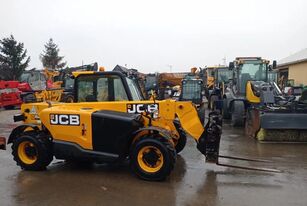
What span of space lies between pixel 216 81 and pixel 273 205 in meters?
16.6

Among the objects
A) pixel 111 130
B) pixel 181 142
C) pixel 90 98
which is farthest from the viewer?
pixel 181 142

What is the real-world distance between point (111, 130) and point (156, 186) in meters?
1.26

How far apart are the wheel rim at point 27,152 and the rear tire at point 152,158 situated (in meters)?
1.96

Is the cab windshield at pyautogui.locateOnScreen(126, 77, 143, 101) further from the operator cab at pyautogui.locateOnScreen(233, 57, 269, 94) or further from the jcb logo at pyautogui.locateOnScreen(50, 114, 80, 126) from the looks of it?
the operator cab at pyautogui.locateOnScreen(233, 57, 269, 94)

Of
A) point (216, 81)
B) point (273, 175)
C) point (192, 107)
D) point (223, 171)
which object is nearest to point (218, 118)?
point (192, 107)

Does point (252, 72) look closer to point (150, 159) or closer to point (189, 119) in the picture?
point (189, 119)

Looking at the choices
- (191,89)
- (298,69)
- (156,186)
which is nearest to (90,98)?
(156,186)

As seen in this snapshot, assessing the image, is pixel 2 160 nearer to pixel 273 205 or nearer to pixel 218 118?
pixel 218 118

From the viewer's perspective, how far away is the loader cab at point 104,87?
6957mm

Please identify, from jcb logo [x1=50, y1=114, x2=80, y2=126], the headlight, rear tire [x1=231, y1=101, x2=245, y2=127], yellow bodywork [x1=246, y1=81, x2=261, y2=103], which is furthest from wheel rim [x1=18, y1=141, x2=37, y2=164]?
rear tire [x1=231, y1=101, x2=245, y2=127]

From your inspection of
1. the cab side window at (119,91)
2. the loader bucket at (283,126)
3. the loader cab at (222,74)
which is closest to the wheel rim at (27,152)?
the cab side window at (119,91)

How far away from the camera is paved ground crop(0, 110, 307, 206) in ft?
16.7

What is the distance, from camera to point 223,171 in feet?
21.6

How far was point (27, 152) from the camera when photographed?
261 inches
